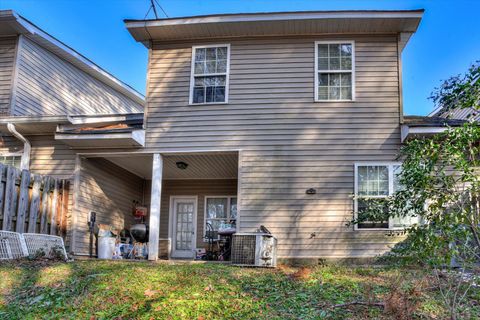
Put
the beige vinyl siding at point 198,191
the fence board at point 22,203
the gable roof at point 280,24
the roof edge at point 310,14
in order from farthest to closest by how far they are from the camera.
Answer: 1. the beige vinyl siding at point 198,191
2. the gable roof at point 280,24
3. the roof edge at point 310,14
4. the fence board at point 22,203

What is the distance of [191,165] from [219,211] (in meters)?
2.13

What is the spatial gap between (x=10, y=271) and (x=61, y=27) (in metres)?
20.2

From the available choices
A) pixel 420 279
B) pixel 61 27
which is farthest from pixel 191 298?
pixel 61 27

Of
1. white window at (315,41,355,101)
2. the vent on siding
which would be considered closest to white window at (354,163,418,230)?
white window at (315,41,355,101)

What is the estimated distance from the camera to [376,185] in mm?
8727

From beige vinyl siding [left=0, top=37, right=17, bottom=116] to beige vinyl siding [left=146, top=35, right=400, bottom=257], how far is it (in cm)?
360

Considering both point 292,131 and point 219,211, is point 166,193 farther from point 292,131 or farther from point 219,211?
point 292,131

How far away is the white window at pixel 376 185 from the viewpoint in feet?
28.2

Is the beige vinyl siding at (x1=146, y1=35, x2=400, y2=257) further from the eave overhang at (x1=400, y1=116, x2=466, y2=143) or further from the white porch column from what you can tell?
the white porch column

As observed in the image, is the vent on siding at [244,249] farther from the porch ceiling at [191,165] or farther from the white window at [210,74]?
the white window at [210,74]

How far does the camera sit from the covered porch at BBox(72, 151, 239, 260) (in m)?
9.92

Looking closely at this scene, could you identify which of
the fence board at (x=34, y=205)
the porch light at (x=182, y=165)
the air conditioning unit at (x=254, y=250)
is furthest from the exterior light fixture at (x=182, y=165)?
the air conditioning unit at (x=254, y=250)

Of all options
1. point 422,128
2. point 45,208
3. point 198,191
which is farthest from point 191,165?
point 422,128

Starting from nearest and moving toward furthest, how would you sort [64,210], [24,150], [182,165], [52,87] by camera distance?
[64,210] < [24,150] < [182,165] < [52,87]
